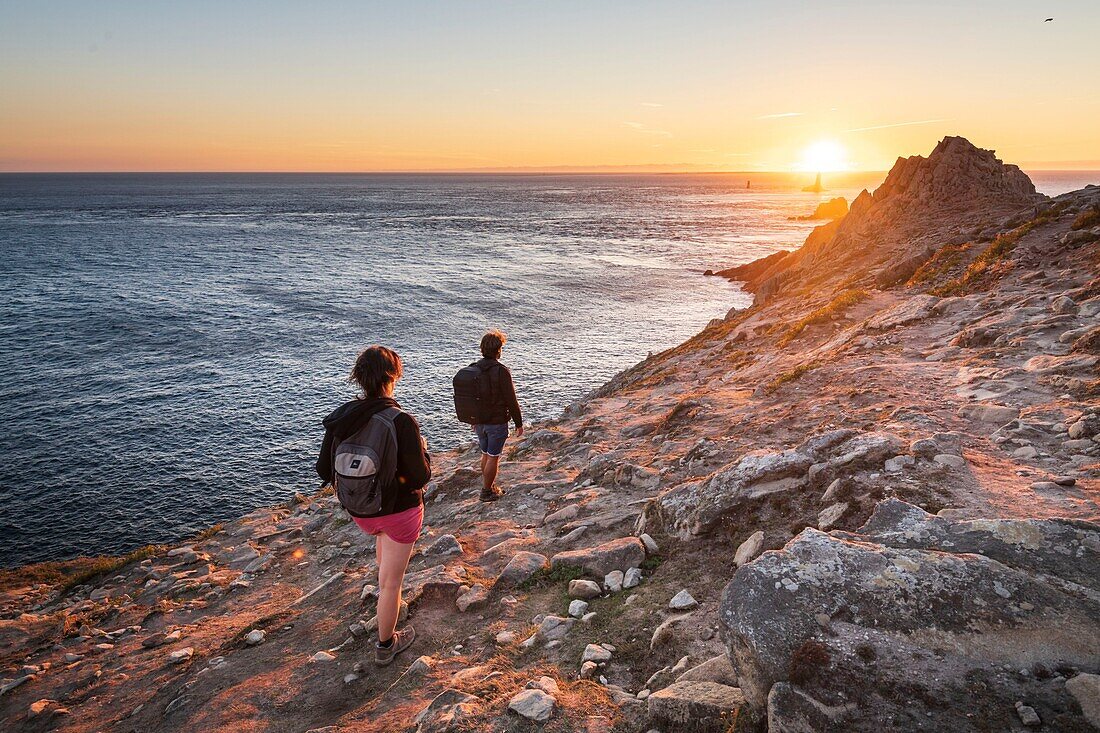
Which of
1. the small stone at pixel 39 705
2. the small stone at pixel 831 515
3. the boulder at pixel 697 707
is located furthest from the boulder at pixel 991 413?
the small stone at pixel 39 705

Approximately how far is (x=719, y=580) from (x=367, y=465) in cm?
359

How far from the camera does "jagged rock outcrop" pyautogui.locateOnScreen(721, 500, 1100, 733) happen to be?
3.27 m

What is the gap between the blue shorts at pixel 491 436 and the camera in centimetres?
980

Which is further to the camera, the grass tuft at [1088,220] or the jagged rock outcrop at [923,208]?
the jagged rock outcrop at [923,208]

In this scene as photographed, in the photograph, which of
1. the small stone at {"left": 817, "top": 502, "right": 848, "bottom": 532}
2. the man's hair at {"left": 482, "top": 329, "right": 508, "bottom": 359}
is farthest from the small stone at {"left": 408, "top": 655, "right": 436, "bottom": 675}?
the man's hair at {"left": 482, "top": 329, "right": 508, "bottom": 359}

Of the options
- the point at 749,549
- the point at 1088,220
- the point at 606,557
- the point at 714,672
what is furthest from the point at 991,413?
the point at 1088,220

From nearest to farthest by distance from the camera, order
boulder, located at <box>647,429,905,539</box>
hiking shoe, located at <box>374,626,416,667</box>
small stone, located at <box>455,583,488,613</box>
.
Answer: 1. hiking shoe, located at <box>374,626,416,667</box>
2. boulder, located at <box>647,429,905,539</box>
3. small stone, located at <box>455,583,488,613</box>

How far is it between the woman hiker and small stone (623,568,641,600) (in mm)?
2331

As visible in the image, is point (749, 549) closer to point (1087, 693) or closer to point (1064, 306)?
point (1087, 693)

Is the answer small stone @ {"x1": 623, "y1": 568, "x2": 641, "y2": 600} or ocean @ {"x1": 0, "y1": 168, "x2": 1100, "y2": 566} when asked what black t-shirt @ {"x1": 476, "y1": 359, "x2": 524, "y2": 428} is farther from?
ocean @ {"x1": 0, "y1": 168, "x2": 1100, "y2": 566}

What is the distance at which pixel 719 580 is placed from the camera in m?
5.82

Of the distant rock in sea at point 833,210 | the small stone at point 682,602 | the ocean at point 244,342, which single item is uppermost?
the distant rock in sea at point 833,210

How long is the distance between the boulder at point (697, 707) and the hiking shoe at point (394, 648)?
2.89 meters

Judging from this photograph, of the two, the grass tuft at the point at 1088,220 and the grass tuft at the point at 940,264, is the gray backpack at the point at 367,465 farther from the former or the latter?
the grass tuft at the point at 1088,220
